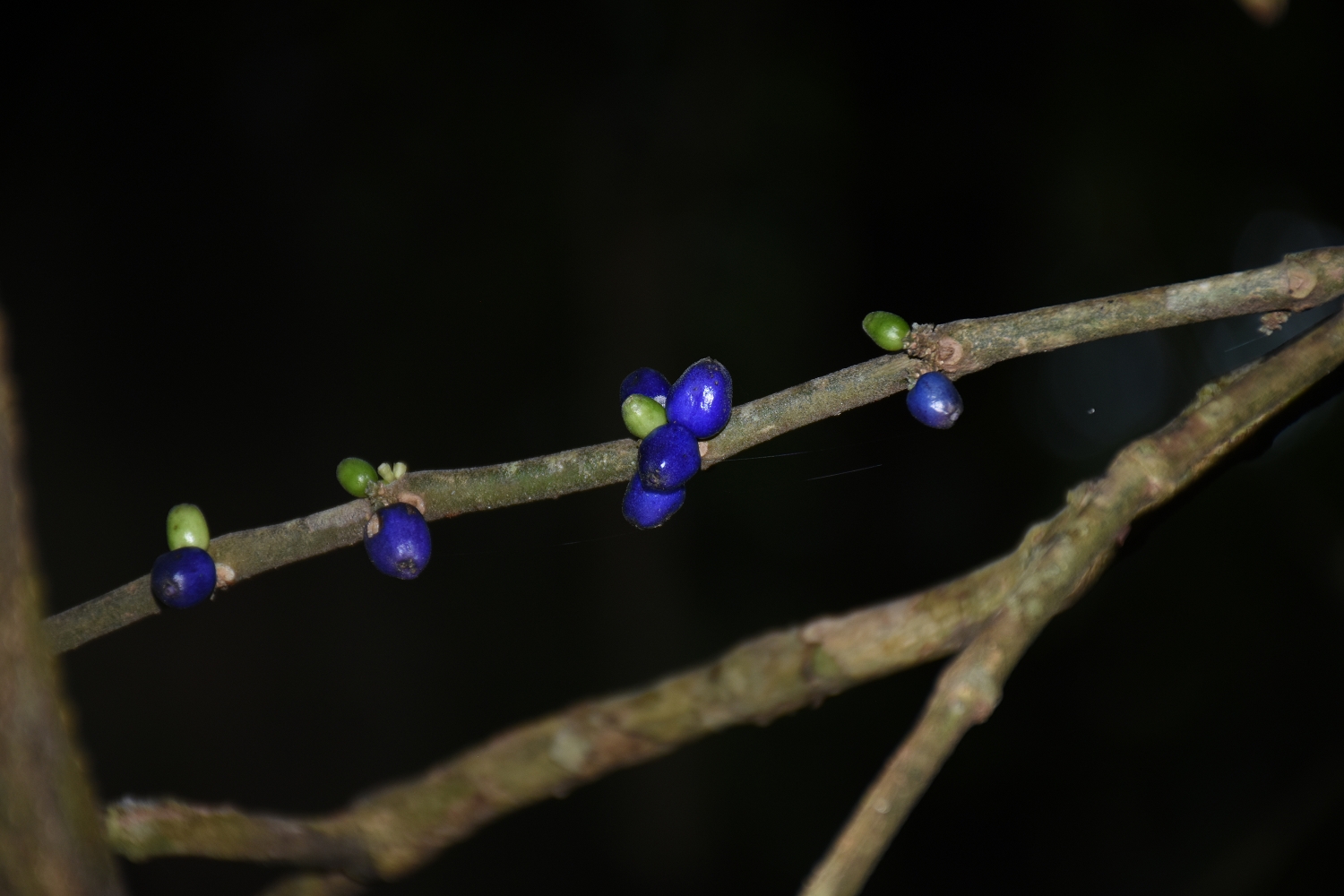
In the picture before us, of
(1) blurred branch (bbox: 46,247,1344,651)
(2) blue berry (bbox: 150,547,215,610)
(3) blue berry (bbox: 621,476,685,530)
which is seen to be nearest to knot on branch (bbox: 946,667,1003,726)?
(1) blurred branch (bbox: 46,247,1344,651)

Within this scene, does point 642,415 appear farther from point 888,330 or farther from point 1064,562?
point 1064,562

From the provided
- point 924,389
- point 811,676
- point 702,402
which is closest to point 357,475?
point 702,402

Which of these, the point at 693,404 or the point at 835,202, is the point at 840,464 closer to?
the point at 835,202

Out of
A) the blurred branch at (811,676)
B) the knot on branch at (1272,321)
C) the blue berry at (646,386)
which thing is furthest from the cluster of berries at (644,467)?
the knot on branch at (1272,321)

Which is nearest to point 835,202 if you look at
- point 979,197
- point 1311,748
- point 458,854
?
point 979,197

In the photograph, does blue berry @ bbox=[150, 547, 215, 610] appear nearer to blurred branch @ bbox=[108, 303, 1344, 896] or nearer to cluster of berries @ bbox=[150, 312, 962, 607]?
cluster of berries @ bbox=[150, 312, 962, 607]

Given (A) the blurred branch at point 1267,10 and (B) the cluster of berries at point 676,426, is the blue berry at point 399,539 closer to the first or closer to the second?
(B) the cluster of berries at point 676,426
